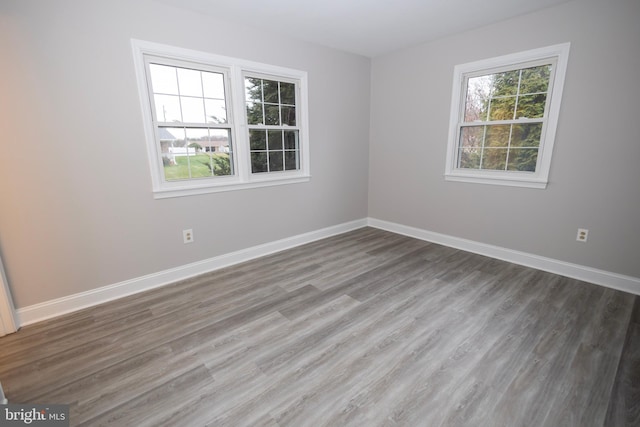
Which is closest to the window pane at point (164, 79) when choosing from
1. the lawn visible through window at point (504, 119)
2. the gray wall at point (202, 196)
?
the gray wall at point (202, 196)

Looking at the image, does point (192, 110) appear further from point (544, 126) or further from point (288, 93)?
point (544, 126)

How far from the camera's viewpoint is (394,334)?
6.84 feet

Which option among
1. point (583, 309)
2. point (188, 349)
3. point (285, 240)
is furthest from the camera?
point (285, 240)

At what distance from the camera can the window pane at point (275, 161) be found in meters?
3.54

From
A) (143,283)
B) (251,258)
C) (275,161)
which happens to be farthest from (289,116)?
(143,283)

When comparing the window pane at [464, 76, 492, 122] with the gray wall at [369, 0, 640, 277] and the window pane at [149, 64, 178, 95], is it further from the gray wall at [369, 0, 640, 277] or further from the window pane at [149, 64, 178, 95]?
the window pane at [149, 64, 178, 95]

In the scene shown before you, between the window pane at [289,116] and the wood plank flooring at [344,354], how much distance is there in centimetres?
198

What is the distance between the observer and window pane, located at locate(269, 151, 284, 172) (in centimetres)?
354

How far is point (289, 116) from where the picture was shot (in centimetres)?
361

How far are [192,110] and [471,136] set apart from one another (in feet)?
10.7

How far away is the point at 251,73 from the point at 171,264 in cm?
226

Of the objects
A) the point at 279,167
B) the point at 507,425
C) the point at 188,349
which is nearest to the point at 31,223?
the point at 188,349

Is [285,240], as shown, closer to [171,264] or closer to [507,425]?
[171,264]

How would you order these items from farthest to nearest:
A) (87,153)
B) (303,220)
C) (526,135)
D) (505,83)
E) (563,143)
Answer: (303,220) < (505,83) < (526,135) < (563,143) < (87,153)
